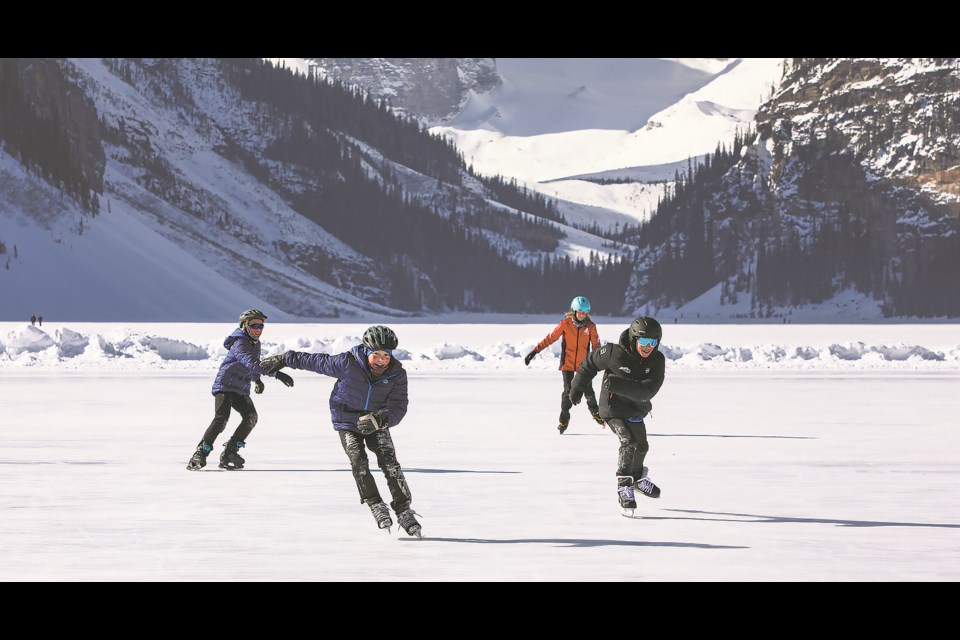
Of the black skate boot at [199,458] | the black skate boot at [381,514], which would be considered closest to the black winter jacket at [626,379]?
the black skate boot at [381,514]

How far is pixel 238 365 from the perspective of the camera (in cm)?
1473

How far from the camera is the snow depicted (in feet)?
30.9

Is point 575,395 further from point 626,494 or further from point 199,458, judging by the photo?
point 199,458

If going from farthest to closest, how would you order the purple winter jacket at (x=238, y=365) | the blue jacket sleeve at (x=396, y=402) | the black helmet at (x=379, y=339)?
the purple winter jacket at (x=238, y=365)
the blue jacket sleeve at (x=396, y=402)
the black helmet at (x=379, y=339)

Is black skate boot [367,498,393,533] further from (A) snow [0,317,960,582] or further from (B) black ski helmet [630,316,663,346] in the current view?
(B) black ski helmet [630,316,663,346]

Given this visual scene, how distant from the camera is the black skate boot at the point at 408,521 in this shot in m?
10.4

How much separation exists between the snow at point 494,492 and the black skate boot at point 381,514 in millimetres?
135

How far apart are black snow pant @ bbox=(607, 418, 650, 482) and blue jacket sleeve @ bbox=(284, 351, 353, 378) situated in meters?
2.67

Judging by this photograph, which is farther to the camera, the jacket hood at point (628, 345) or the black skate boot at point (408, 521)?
the jacket hood at point (628, 345)

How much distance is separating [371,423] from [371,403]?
0.16 metres

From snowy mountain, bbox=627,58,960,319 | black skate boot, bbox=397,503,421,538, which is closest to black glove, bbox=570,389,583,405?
black skate boot, bbox=397,503,421,538

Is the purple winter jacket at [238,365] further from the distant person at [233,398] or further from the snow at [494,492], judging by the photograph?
the snow at [494,492]

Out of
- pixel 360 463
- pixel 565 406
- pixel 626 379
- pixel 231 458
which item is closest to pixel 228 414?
pixel 231 458

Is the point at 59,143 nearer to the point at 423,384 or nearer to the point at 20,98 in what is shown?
the point at 20,98
